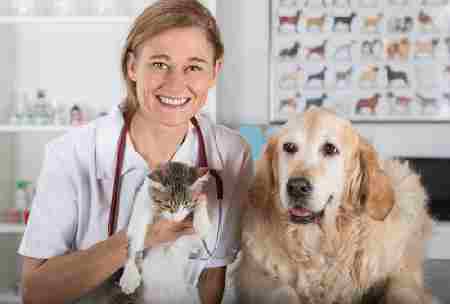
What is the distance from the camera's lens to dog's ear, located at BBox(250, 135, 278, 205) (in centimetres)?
111

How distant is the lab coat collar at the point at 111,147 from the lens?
3.70 feet

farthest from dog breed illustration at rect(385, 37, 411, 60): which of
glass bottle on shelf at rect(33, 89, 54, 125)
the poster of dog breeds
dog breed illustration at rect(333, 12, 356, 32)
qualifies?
glass bottle on shelf at rect(33, 89, 54, 125)

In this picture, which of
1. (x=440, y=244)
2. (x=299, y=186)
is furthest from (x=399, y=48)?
(x=299, y=186)

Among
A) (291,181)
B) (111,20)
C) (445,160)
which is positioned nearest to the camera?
(291,181)

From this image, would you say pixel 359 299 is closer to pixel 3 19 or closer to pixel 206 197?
pixel 206 197

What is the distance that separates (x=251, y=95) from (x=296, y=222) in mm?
2086

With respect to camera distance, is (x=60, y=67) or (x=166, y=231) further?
(x=60, y=67)

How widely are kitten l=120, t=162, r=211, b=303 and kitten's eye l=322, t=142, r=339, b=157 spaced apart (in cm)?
24

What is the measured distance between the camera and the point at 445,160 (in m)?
2.90

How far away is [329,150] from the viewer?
3.38ft

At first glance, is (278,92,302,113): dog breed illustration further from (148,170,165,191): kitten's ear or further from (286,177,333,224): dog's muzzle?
(148,170,165,191): kitten's ear

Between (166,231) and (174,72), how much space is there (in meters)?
0.32

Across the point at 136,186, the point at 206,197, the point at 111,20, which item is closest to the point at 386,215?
the point at 206,197

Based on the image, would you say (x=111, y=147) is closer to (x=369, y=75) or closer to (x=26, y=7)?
(x=26, y=7)
